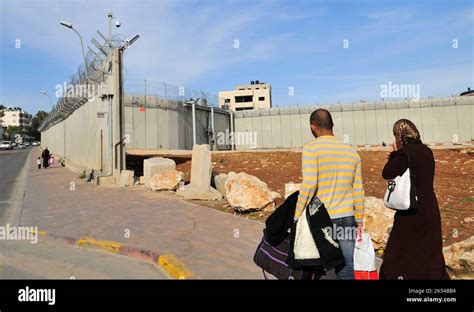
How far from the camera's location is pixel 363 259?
3.01 metres

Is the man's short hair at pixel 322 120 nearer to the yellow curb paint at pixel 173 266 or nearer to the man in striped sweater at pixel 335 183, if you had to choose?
the man in striped sweater at pixel 335 183

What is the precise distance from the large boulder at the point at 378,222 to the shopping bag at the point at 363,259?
2.99 meters

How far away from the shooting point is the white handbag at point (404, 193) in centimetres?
299

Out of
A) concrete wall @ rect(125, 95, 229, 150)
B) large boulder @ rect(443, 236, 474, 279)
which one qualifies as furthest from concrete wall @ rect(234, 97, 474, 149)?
large boulder @ rect(443, 236, 474, 279)

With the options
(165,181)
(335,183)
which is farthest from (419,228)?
(165,181)

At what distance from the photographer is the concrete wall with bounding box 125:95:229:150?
29.8 meters

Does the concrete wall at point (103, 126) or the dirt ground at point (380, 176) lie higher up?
the concrete wall at point (103, 126)

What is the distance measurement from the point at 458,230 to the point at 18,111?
18335cm

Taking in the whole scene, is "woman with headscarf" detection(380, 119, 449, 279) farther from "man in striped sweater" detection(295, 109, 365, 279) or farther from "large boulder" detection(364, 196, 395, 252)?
"large boulder" detection(364, 196, 395, 252)

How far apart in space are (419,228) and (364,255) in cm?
53

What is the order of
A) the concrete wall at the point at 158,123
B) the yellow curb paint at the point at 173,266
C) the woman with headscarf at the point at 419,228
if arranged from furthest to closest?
1. the concrete wall at the point at 158,123
2. the yellow curb paint at the point at 173,266
3. the woman with headscarf at the point at 419,228

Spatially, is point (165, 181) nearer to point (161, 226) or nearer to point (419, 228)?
point (161, 226)

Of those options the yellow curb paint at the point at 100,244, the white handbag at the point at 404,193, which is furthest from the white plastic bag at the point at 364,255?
the yellow curb paint at the point at 100,244

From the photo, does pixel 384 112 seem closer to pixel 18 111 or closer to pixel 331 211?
pixel 331 211
